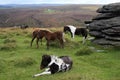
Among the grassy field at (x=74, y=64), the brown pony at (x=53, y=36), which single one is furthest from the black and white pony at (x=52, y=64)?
the brown pony at (x=53, y=36)

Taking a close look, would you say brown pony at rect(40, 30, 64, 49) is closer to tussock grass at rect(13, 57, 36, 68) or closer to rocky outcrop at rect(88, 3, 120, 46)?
rocky outcrop at rect(88, 3, 120, 46)

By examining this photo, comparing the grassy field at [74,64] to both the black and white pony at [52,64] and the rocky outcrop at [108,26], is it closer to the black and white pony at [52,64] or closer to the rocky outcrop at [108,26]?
the black and white pony at [52,64]

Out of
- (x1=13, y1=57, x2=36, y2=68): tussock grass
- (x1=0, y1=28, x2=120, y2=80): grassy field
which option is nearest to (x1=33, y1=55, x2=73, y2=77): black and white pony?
(x1=0, y1=28, x2=120, y2=80): grassy field

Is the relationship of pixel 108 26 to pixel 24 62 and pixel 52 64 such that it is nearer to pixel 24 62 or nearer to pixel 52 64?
pixel 24 62

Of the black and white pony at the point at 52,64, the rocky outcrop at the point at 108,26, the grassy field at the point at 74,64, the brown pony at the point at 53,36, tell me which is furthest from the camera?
the rocky outcrop at the point at 108,26

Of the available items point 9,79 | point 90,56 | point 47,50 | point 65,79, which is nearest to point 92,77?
point 65,79

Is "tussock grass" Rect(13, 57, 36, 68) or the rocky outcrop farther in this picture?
the rocky outcrop

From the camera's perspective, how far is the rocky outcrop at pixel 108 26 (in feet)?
74.4

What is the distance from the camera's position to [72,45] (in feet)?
79.1

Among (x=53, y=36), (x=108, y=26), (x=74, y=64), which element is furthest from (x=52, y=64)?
(x=108, y=26)

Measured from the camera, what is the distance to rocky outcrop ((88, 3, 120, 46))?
74.4 ft

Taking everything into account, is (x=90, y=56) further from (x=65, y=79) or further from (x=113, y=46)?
(x=65, y=79)

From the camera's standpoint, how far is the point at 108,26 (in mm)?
23406

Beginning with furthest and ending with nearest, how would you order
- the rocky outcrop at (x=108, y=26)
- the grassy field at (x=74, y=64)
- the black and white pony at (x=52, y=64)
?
the rocky outcrop at (x=108, y=26), the grassy field at (x=74, y=64), the black and white pony at (x=52, y=64)
